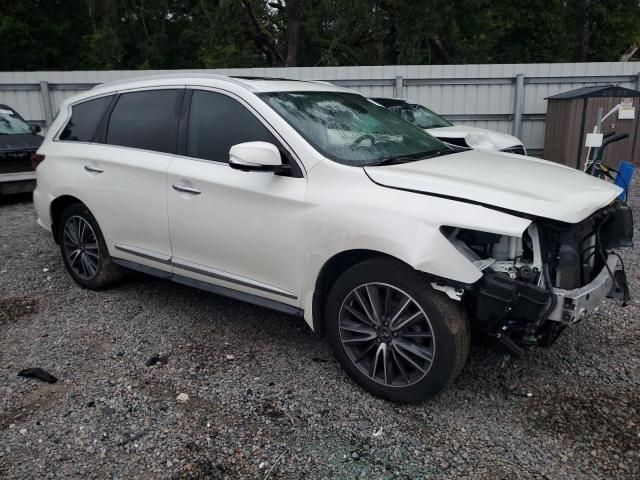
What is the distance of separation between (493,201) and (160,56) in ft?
75.8

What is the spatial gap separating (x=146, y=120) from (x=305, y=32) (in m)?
18.4

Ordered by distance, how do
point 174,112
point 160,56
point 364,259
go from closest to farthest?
1. point 364,259
2. point 174,112
3. point 160,56

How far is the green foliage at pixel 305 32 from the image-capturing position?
19.9 meters

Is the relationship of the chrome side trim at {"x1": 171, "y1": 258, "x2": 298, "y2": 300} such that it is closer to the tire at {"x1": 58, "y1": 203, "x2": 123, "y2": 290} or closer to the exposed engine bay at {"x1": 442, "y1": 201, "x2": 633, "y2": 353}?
the tire at {"x1": 58, "y1": 203, "x2": 123, "y2": 290}

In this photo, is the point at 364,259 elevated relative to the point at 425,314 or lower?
elevated

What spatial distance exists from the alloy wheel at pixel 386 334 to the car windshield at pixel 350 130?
2.68 feet

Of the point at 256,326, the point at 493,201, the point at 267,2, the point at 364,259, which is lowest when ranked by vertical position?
the point at 256,326

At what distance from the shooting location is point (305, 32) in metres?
21.2

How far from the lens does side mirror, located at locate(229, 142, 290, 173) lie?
126 inches

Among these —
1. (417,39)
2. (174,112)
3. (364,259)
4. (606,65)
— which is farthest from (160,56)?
(364,259)

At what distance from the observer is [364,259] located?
3.11 m

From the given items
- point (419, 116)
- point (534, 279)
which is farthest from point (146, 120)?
point (419, 116)

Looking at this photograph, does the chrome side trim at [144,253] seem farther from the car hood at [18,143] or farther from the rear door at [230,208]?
the car hood at [18,143]

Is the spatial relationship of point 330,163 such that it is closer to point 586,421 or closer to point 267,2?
point 586,421
